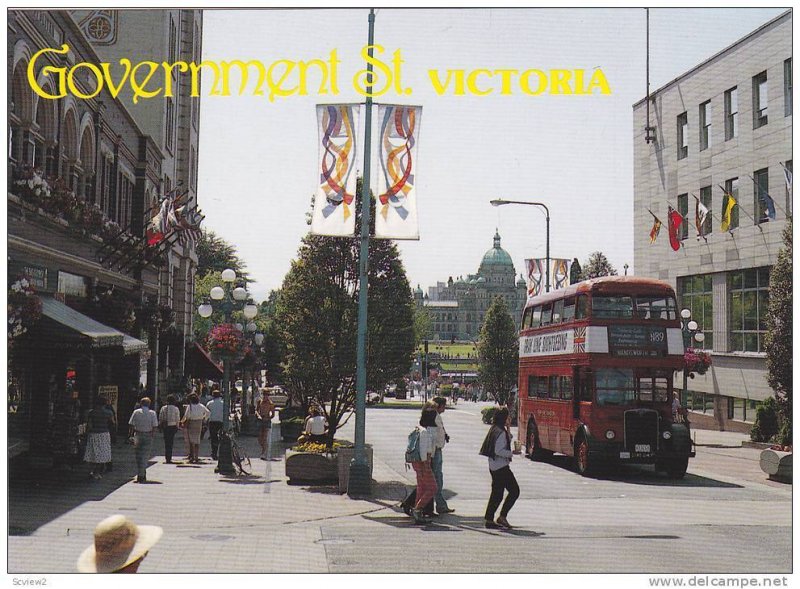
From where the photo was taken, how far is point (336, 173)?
16734mm

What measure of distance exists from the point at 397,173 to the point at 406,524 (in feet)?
19.5

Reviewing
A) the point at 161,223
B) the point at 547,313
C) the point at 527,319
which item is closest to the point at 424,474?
the point at 547,313

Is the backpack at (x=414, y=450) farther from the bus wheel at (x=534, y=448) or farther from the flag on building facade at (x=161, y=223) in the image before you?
the flag on building facade at (x=161, y=223)

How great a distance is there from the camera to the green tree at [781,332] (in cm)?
2767

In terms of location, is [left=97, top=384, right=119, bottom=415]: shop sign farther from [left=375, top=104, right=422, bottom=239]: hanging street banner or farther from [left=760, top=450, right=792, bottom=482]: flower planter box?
[left=760, top=450, right=792, bottom=482]: flower planter box

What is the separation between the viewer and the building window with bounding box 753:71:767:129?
33.1 metres

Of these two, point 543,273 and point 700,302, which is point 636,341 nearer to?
point 543,273

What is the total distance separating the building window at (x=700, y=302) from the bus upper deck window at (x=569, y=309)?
1867cm

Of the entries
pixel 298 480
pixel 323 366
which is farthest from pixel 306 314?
pixel 298 480

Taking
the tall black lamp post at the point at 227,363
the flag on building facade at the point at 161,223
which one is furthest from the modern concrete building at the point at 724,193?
the flag on building facade at the point at 161,223

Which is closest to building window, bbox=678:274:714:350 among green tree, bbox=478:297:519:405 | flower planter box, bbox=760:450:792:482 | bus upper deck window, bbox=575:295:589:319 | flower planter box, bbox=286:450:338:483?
green tree, bbox=478:297:519:405

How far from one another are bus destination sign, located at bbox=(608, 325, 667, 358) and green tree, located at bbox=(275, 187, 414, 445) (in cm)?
485

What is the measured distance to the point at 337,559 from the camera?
11.4m
